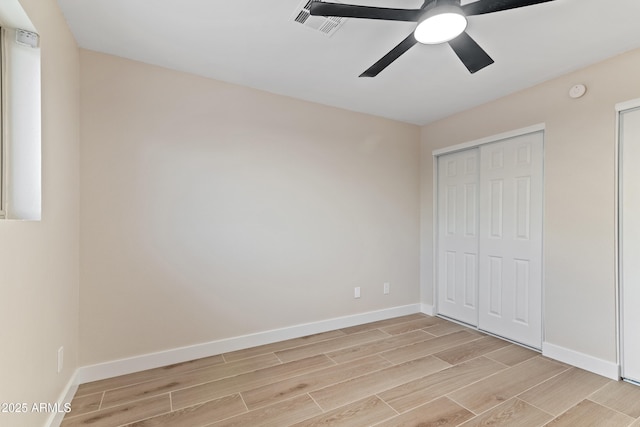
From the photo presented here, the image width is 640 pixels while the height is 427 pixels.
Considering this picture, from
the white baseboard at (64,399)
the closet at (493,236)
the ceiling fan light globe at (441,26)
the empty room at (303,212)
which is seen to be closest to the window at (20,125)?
the empty room at (303,212)

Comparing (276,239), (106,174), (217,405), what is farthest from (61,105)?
(217,405)

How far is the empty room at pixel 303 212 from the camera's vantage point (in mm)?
1660

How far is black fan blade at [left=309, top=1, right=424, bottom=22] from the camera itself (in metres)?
1.36

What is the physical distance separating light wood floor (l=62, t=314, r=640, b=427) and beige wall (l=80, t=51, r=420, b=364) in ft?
1.28

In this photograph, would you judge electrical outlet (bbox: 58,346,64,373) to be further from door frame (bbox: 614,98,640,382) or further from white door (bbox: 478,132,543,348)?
door frame (bbox: 614,98,640,382)

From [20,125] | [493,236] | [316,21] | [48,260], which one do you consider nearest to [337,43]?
[316,21]

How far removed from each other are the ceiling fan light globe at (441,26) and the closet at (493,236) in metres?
1.88

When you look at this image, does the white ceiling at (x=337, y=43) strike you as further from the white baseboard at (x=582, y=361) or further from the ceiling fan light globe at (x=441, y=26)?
the white baseboard at (x=582, y=361)

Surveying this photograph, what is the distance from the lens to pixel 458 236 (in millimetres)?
3574

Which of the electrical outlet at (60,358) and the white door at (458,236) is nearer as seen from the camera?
the electrical outlet at (60,358)

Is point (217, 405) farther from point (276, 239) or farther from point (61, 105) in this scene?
point (61, 105)

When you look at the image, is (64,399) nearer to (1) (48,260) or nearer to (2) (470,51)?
(1) (48,260)

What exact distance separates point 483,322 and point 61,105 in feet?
13.5

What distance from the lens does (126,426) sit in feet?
5.77
